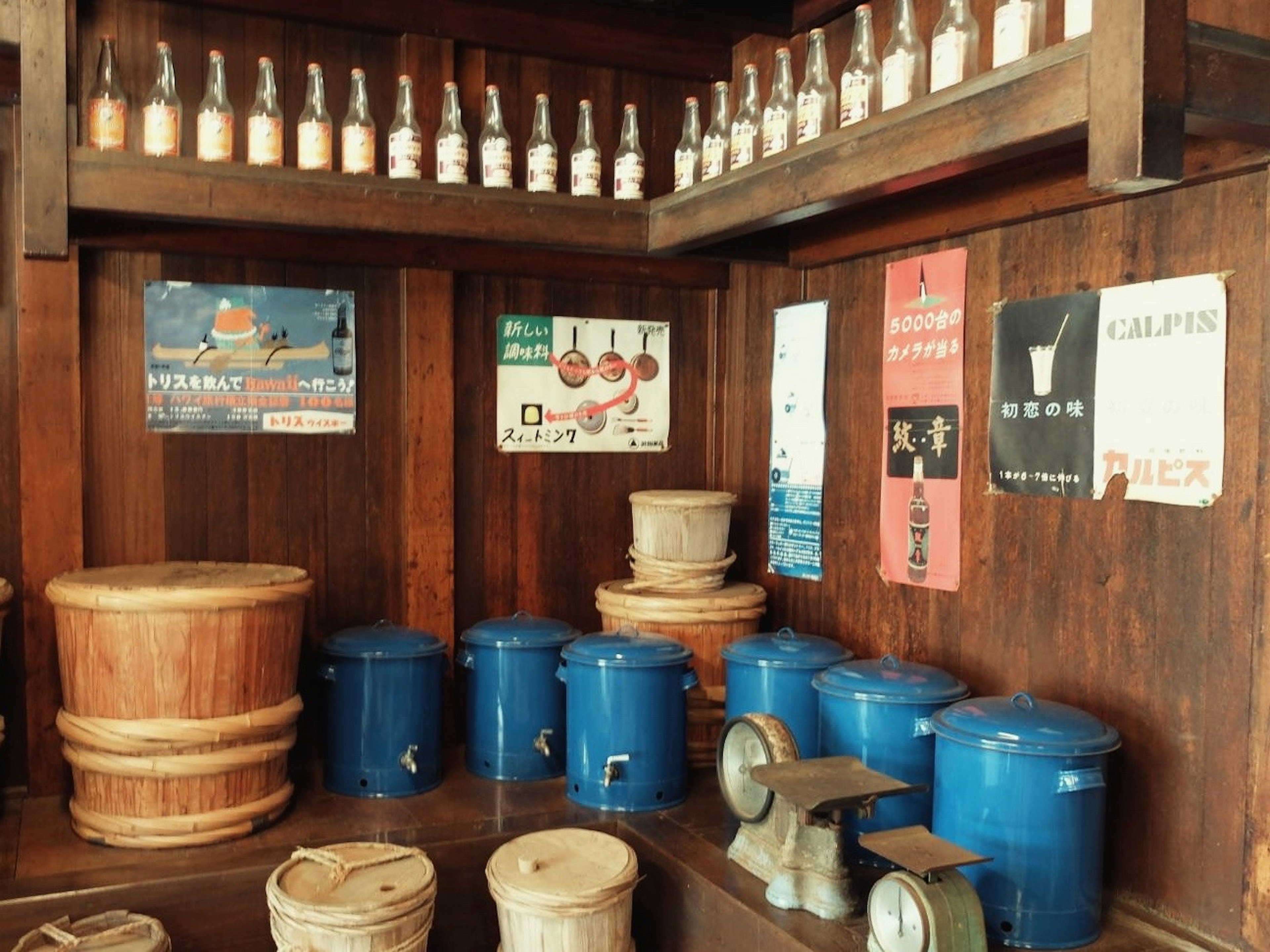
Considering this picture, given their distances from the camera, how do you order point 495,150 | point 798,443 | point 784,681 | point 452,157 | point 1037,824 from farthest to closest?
point 798,443
point 495,150
point 452,157
point 784,681
point 1037,824

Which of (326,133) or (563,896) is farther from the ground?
(326,133)

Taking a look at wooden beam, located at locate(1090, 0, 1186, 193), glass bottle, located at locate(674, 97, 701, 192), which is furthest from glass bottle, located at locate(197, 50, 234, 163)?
wooden beam, located at locate(1090, 0, 1186, 193)

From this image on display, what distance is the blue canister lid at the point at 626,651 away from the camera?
3521mm

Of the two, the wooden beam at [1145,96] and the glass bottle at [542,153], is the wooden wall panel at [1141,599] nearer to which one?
the wooden beam at [1145,96]

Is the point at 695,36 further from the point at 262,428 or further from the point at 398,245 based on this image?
the point at 262,428

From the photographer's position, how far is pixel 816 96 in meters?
3.53

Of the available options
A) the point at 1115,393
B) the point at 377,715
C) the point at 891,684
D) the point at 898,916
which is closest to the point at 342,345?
the point at 377,715

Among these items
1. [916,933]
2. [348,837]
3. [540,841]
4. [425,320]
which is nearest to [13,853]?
[348,837]

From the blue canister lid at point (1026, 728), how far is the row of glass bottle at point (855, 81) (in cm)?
149

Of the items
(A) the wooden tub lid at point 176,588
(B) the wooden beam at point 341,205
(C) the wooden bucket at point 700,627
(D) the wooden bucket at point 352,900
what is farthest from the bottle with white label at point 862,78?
(D) the wooden bucket at point 352,900

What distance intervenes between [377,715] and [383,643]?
23 centimetres

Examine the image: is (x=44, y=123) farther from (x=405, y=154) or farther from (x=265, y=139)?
(x=405, y=154)

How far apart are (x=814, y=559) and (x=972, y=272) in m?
1.23

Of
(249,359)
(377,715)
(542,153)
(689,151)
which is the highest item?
(689,151)
